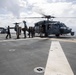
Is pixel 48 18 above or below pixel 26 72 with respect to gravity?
above

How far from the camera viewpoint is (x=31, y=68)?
17.9 ft

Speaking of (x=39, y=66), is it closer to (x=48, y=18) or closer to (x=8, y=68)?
(x=8, y=68)

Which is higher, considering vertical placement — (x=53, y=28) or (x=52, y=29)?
(x=53, y=28)

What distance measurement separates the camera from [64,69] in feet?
17.8

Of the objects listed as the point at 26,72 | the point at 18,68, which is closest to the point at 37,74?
the point at 26,72

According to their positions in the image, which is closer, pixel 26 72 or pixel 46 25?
pixel 26 72

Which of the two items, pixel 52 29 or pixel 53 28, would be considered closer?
pixel 53 28

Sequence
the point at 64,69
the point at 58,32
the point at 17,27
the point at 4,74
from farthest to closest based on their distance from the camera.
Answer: the point at 58,32
the point at 17,27
the point at 64,69
the point at 4,74

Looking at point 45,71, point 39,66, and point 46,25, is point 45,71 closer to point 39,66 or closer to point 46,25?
point 39,66

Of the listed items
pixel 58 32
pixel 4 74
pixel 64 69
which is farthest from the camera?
pixel 58 32

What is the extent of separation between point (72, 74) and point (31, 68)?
132cm

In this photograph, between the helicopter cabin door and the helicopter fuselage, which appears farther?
the helicopter cabin door

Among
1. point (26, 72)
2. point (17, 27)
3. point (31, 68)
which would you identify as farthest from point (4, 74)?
point (17, 27)

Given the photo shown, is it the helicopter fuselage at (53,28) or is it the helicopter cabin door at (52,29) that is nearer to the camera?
the helicopter fuselage at (53,28)
